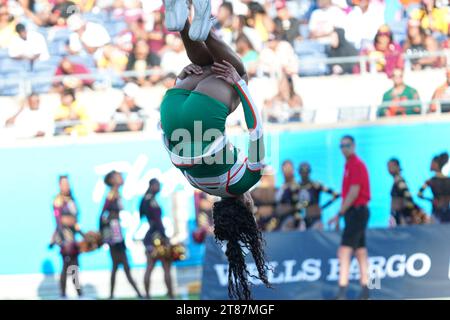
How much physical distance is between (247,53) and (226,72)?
6.69 metres

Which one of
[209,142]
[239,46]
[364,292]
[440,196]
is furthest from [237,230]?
[239,46]

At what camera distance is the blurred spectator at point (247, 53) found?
45.4ft

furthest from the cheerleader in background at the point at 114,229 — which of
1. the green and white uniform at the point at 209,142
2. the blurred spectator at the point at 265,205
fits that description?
the green and white uniform at the point at 209,142

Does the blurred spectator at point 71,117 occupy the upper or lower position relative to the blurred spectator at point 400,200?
upper

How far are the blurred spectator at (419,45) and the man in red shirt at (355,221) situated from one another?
2018mm

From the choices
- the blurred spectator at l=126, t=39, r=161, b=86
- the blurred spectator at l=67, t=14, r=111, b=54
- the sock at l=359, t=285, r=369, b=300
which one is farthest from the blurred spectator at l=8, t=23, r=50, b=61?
the sock at l=359, t=285, r=369, b=300

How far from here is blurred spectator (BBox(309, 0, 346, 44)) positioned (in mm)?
14164

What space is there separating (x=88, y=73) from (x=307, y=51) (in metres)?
2.97

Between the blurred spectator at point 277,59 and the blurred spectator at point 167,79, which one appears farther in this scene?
the blurred spectator at point 167,79

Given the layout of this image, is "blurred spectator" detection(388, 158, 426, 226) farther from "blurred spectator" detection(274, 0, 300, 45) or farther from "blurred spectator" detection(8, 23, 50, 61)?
"blurred spectator" detection(8, 23, 50, 61)

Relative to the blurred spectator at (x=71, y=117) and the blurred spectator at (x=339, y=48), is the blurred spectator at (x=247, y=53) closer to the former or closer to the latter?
the blurred spectator at (x=339, y=48)

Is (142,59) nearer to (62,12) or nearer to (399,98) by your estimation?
(62,12)
